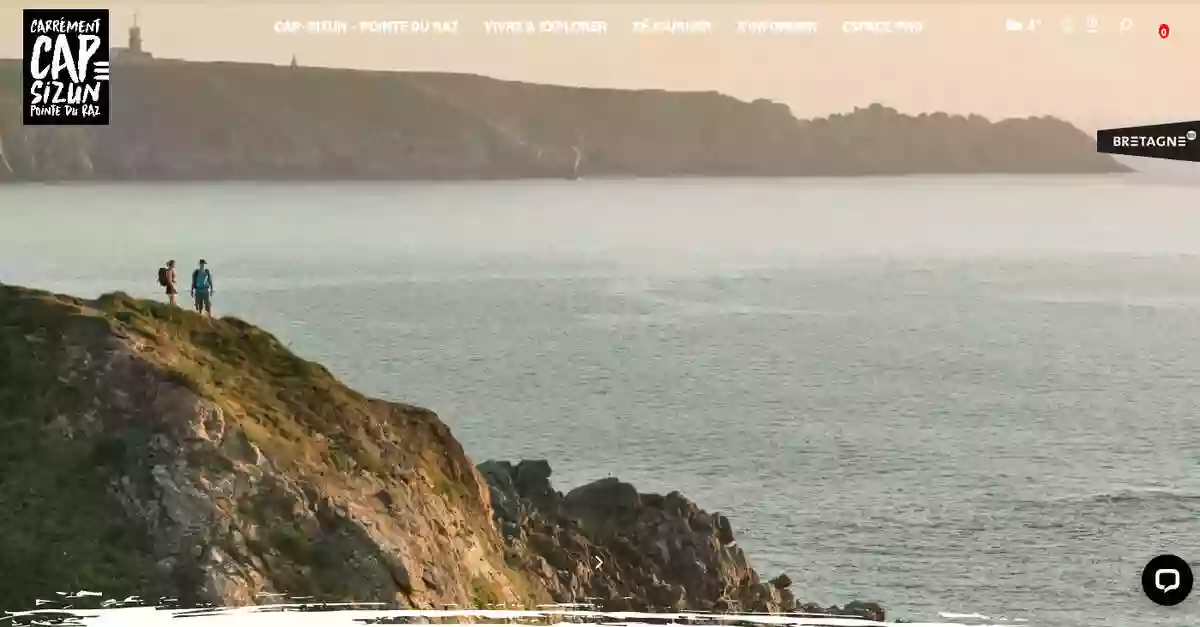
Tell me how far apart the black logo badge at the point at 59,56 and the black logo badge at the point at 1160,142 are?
13.5 meters

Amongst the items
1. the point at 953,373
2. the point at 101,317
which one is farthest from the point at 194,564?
the point at 953,373

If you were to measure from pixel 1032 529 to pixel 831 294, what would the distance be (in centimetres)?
480

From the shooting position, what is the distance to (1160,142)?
15117 millimetres

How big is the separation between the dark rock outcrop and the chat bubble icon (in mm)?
3713

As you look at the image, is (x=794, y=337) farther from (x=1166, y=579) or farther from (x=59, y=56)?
(x=59, y=56)

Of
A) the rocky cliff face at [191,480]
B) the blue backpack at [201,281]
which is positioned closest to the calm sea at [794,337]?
the blue backpack at [201,281]

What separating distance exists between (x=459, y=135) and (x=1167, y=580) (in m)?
11.6

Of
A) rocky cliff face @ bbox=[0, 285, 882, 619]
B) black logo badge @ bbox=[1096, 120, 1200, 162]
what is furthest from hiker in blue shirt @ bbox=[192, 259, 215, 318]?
black logo badge @ bbox=[1096, 120, 1200, 162]

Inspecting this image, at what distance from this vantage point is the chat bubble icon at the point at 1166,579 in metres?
14.5

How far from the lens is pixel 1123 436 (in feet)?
58.7

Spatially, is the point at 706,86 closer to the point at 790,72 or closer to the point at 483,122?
the point at 790,72

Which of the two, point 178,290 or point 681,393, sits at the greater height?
point 178,290

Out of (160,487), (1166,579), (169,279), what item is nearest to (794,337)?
(1166,579)

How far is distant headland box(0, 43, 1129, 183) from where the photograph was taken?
15.5 m
